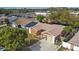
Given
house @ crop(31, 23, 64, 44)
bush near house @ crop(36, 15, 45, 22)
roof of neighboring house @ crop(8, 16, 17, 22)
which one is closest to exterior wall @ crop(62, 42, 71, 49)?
house @ crop(31, 23, 64, 44)

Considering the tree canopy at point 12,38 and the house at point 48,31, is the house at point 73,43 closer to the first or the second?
the house at point 48,31

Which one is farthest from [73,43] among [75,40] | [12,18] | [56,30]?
[12,18]

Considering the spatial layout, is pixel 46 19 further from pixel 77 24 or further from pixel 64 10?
pixel 77 24

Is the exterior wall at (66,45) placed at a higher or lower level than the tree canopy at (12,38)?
lower

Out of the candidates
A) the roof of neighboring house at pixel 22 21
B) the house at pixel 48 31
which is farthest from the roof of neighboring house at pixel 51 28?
the roof of neighboring house at pixel 22 21
